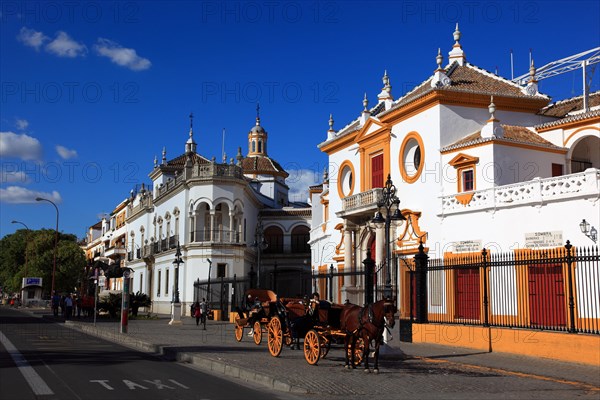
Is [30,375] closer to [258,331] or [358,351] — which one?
[358,351]

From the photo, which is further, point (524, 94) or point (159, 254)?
point (159, 254)

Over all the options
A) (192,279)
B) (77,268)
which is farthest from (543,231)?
(77,268)

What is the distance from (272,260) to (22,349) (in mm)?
39229

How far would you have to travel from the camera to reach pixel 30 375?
11.7m

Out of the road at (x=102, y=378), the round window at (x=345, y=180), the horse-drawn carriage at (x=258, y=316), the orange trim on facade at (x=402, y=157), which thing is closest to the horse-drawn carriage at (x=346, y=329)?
the horse-drawn carriage at (x=258, y=316)

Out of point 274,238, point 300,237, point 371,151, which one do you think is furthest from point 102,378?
point 300,237

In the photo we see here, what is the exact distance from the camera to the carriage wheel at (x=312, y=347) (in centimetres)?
1355

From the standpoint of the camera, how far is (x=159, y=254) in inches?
2116

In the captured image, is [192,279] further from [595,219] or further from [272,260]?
[595,219]

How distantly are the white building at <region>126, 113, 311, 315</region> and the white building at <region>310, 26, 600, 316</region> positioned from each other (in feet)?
31.3

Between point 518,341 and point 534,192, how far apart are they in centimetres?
939

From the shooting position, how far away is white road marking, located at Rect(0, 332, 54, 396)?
1002 cm

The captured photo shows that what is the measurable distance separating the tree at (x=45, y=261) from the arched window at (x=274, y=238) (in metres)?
31.6

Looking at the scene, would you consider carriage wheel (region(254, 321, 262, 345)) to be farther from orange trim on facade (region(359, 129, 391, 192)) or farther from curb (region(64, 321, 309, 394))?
orange trim on facade (region(359, 129, 391, 192))
